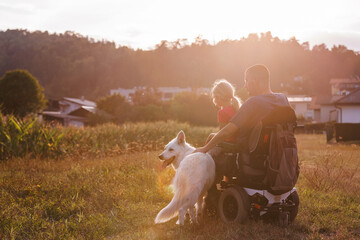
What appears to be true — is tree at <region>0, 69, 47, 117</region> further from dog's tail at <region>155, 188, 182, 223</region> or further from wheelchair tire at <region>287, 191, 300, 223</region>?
wheelchair tire at <region>287, 191, 300, 223</region>

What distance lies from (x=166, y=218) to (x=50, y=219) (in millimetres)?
2224

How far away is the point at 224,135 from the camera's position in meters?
4.91

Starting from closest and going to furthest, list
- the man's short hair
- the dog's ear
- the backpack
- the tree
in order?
the backpack, the man's short hair, the dog's ear, the tree

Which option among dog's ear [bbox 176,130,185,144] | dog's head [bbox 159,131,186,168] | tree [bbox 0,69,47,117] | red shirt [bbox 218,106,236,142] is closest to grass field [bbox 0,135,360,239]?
dog's head [bbox 159,131,186,168]

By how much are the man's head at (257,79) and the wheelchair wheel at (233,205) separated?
55.0 inches

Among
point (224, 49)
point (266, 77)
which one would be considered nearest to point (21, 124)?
point (266, 77)

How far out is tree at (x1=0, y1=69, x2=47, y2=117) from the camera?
57.9m

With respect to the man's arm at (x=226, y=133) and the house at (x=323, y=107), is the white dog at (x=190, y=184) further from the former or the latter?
the house at (x=323, y=107)

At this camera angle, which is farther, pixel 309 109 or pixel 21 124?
pixel 309 109

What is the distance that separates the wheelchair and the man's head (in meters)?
0.43

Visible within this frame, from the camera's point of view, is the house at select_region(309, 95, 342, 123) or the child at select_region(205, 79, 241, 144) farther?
the house at select_region(309, 95, 342, 123)

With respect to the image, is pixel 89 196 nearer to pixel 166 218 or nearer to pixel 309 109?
pixel 166 218

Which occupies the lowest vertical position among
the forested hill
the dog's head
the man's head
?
the dog's head

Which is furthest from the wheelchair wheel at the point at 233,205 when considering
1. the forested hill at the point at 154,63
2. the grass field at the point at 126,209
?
the forested hill at the point at 154,63
